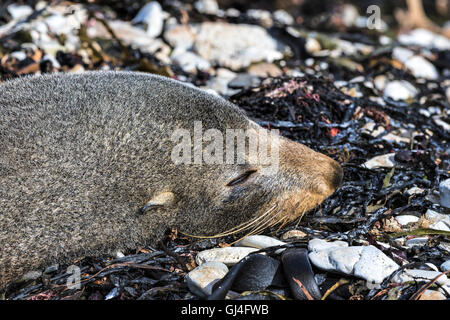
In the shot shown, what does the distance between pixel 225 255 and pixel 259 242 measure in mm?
350

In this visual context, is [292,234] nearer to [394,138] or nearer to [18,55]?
[394,138]

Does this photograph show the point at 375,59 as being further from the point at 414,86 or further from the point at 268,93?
the point at 268,93

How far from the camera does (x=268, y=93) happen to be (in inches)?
240

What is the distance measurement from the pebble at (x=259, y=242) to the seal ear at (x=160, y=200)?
656 mm

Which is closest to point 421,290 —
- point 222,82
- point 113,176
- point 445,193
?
point 445,193

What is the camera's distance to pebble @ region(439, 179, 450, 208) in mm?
4562

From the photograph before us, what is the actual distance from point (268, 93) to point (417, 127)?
1.78m

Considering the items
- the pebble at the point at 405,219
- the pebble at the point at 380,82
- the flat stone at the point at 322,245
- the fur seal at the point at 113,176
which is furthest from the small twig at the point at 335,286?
the pebble at the point at 380,82

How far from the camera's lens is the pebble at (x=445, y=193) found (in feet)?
15.0

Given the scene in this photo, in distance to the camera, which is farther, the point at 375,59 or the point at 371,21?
the point at 371,21

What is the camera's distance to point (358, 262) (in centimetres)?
348

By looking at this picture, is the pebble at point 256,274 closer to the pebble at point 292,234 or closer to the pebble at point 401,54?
the pebble at point 292,234
